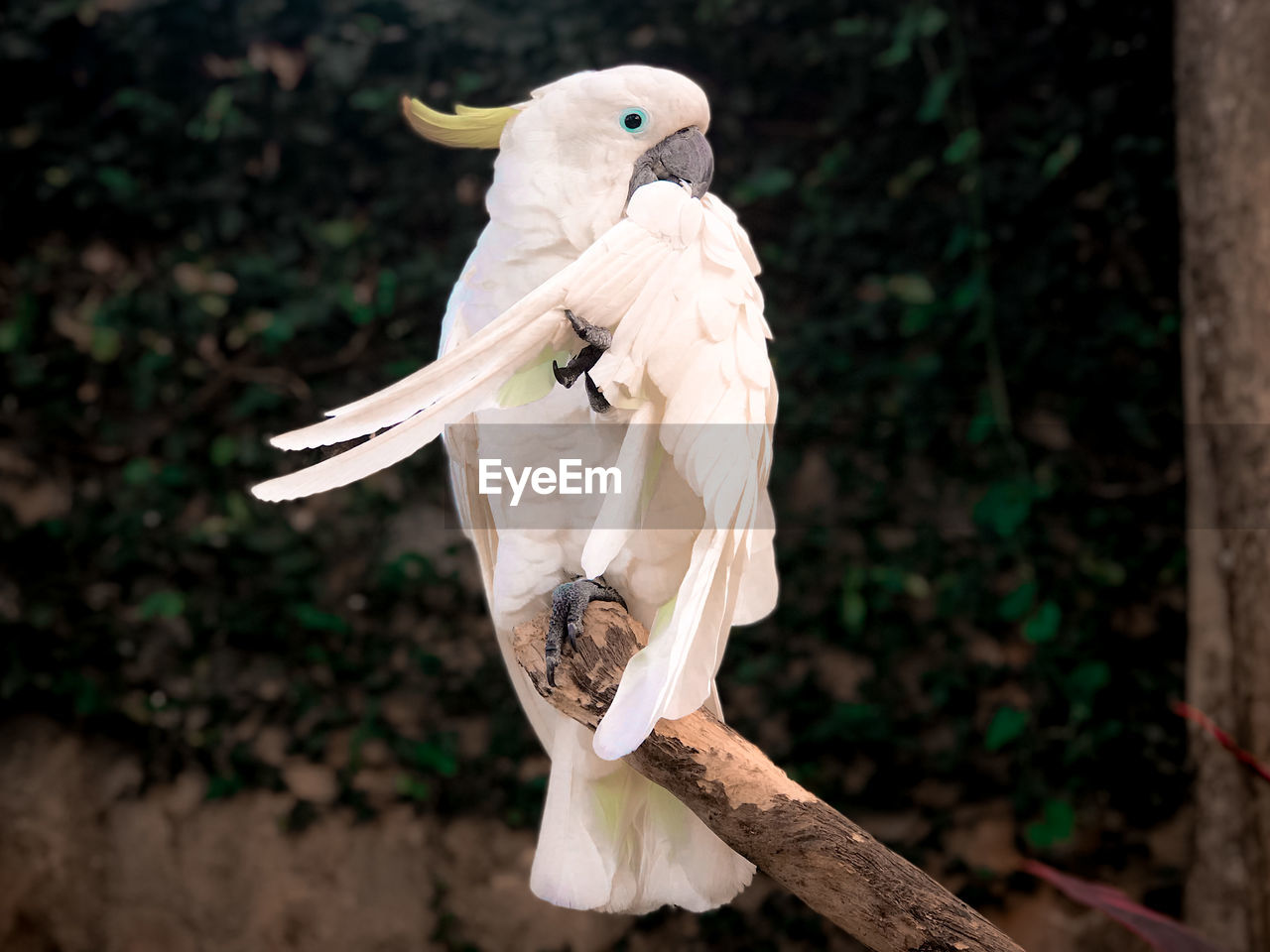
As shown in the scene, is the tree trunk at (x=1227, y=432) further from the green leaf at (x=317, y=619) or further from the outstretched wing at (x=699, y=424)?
the green leaf at (x=317, y=619)

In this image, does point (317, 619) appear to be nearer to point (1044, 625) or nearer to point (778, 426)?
point (778, 426)

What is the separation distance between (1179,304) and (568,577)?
1.32m

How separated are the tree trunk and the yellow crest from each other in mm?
1201

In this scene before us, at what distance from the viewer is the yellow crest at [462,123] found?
88 cm

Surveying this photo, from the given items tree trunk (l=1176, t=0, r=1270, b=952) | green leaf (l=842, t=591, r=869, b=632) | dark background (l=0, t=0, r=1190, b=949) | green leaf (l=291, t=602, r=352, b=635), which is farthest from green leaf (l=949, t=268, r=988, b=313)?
green leaf (l=291, t=602, r=352, b=635)

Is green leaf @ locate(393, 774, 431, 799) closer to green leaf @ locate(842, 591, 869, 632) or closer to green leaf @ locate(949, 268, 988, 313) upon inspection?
green leaf @ locate(842, 591, 869, 632)

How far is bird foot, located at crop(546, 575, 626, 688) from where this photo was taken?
34.0 inches

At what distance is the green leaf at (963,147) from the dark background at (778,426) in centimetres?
4

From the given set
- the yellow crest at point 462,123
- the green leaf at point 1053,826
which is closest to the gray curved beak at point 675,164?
the yellow crest at point 462,123

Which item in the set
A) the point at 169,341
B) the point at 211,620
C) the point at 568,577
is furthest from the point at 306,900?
the point at 568,577

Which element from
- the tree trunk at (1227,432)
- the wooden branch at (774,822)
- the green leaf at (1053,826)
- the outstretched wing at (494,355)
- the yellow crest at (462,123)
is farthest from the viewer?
the green leaf at (1053,826)

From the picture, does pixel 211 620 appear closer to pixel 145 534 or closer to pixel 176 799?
pixel 145 534

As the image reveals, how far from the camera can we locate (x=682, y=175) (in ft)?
2.73

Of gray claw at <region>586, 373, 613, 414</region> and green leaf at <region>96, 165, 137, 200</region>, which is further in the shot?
green leaf at <region>96, 165, 137, 200</region>
